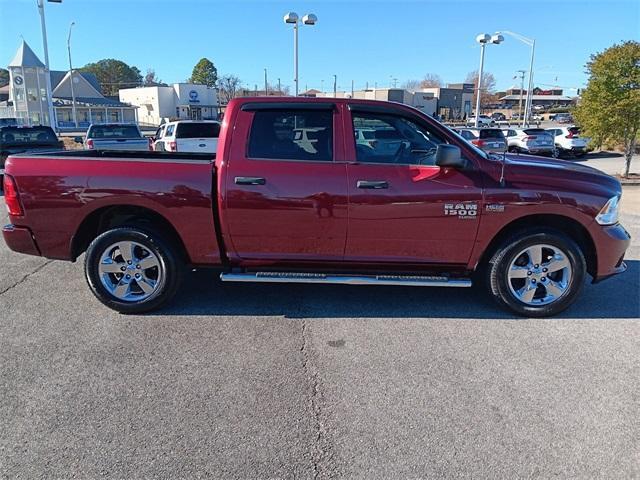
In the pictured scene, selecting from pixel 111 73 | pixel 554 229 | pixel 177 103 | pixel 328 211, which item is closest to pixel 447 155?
pixel 328 211

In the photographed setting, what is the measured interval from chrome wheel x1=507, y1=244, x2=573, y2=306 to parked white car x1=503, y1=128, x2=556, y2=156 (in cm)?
1932

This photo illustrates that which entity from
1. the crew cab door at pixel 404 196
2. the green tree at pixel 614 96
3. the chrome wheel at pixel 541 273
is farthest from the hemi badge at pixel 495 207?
the green tree at pixel 614 96

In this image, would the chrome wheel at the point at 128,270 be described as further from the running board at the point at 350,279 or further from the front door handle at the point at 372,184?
the front door handle at the point at 372,184

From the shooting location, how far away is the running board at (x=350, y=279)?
4457 millimetres

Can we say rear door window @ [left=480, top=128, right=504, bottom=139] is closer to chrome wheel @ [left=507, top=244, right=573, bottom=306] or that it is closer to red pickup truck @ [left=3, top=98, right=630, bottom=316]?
red pickup truck @ [left=3, top=98, right=630, bottom=316]

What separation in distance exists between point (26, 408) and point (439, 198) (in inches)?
135

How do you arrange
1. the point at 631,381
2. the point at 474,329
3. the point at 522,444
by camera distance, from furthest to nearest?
the point at 474,329, the point at 631,381, the point at 522,444

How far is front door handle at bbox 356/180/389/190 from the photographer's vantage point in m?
4.32

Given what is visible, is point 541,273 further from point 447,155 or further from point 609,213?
point 447,155

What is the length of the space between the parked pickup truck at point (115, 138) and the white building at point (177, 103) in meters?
54.9

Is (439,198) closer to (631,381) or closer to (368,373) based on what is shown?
(368,373)

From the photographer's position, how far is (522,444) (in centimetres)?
281

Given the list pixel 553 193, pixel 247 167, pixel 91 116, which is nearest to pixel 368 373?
pixel 247 167

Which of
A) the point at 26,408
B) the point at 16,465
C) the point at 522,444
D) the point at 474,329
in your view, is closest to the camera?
the point at 16,465
